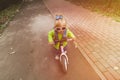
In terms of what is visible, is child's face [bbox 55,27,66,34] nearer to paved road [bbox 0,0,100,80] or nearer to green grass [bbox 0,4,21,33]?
paved road [bbox 0,0,100,80]

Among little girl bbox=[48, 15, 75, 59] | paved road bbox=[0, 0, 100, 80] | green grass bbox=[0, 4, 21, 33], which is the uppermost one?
little girl bbox=[48, 15, 75, 59]

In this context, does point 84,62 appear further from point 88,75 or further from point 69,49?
point 69,49

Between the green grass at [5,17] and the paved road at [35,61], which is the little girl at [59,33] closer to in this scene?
the paved road at [35,61]

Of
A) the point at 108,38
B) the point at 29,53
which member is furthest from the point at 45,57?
the point at 108,38

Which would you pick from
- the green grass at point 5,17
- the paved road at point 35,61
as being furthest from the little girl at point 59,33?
the green grass at point 5,17

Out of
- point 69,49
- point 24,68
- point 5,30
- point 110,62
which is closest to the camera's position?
point 110,62

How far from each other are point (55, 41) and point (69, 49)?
5.83ft

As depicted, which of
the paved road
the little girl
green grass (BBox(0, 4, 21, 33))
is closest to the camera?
the little girl

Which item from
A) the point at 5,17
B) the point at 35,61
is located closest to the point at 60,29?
the point at 35,61

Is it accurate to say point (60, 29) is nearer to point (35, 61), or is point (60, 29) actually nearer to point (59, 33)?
point (59, 33)

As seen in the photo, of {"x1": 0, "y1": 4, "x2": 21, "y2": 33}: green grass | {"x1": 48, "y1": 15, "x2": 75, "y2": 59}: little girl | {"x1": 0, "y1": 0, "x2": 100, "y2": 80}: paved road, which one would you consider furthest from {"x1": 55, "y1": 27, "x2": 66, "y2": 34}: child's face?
{"x1": 0, "y1": 4, "x2": 21, "y2": 33}: green grass

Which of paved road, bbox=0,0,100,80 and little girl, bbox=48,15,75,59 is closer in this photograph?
little girl, bbox=48,15,75,59

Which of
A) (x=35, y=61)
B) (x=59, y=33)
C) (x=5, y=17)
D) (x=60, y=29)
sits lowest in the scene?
(x=5, y=17)

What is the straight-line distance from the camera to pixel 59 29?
424 centimetres
